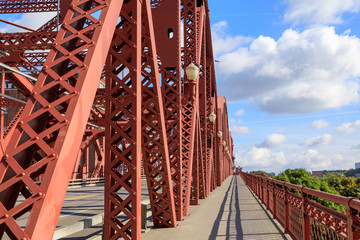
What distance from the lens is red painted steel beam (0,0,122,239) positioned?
9.84 feet

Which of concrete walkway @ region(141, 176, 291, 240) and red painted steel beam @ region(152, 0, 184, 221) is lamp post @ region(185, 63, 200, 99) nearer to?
red painted steel beam @ region(152, 0, 184, 221)

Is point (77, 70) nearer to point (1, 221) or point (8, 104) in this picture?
point (1, 221)

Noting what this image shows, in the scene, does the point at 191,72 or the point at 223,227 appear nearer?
the point at 223,227

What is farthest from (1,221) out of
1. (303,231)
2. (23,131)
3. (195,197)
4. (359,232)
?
(195,197)

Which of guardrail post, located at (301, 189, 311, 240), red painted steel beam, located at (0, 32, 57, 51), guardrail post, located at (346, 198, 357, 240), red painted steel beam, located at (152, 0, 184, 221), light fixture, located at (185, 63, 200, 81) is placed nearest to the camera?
guardrail post, located at (346, 198, 357, 240)

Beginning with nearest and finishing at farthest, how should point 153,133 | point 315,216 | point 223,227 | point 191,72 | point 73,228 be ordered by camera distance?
point 73,228 → point 315,216 → point 153,133 → point 223,227 → point 191,72

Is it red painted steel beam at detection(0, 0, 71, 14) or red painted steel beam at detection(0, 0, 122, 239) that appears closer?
red painted steel beam at detection(0, 0, 122, 239)

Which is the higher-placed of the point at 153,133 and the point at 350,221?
the point at 153,133

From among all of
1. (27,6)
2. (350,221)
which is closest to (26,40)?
(27,6)

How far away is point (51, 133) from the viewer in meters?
3.44

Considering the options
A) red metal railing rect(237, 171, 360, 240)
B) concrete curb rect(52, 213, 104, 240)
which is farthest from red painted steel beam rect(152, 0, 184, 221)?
concrete curb rect(52, 213, 104, 240)

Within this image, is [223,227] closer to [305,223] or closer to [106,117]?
[305,223]

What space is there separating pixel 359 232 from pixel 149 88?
193 inches

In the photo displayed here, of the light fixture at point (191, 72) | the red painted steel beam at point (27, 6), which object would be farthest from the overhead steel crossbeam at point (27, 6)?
the light fixture at point (191, 72)
